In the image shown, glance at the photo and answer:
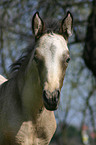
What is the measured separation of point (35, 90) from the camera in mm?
3635

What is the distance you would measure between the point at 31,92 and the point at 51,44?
2.71 feet

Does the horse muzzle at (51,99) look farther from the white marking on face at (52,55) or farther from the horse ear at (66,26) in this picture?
the horse ear at (66,26)

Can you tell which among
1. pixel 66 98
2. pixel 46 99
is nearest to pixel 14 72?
→ pixel 46 99

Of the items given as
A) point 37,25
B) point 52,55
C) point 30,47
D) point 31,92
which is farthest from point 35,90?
point 37,25

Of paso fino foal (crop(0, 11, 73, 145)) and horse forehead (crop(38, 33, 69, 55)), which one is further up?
horse forehead (crop(38, 33, 69, 55))

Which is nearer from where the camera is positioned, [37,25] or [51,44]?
[51,44]

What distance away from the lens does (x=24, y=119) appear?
3639mm

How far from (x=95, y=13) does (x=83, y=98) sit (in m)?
19.9

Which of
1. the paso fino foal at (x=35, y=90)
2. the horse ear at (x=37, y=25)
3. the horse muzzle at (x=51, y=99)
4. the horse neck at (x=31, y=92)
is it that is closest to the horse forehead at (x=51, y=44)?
the paso fino foal at (x=35, y=90)

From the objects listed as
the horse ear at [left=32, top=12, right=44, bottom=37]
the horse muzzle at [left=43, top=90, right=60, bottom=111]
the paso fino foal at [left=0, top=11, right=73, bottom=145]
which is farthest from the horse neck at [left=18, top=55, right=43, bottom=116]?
the horse muzzle at [left=43, top=90, right=60, bottom=111]

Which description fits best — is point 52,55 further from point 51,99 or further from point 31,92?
point 31,92

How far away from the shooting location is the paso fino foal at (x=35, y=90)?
3277 millimetres

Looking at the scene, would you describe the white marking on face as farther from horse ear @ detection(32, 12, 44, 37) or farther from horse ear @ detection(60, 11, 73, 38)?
horse ear @ detection(60, 11, 73, 38)

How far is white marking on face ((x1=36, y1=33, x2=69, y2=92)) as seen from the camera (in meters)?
3.03
